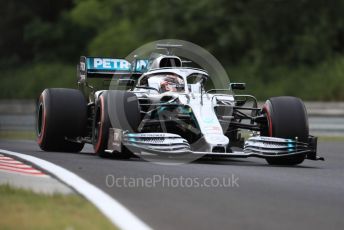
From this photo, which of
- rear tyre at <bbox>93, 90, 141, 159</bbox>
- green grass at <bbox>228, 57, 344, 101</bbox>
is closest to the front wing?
rear tyre at <bbox>93, 90, 141, 159</bbox>

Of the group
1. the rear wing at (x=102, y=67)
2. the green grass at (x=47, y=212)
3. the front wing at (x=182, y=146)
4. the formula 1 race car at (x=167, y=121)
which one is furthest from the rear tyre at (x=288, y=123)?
the green grass at (x=47, y=212)

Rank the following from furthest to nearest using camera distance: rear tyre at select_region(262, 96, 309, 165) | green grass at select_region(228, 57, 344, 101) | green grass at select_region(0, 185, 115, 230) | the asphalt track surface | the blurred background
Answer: the blurred background, green grass at select_region(228, 57, 344, 101), rear tyre at select_region(262, 96, 309, 165), the asphalt track surface, green grass at select_region(0, 185, 115, 230)

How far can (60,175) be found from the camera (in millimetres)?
9242

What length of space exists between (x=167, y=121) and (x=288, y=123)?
69.3 inches

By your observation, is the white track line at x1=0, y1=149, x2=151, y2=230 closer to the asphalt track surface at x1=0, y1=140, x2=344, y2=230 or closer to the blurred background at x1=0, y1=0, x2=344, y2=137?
the asphalt track surface at x1=0, y1=140, x2=344, y2=230

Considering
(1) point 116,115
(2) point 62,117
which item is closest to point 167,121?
(1) point 116,115

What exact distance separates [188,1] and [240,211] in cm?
3280

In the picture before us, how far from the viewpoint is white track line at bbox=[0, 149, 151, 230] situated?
257 inches

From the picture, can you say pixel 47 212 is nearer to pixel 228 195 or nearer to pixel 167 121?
pixel 228 195

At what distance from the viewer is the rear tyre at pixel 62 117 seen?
14234mm

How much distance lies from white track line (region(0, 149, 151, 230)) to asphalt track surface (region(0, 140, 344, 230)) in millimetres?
113

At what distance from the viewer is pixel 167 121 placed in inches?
504

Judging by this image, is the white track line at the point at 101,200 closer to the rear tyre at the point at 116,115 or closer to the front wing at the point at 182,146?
the front wing at the point at 182,146

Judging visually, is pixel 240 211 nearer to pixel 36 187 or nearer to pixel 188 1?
pixel 36 187
